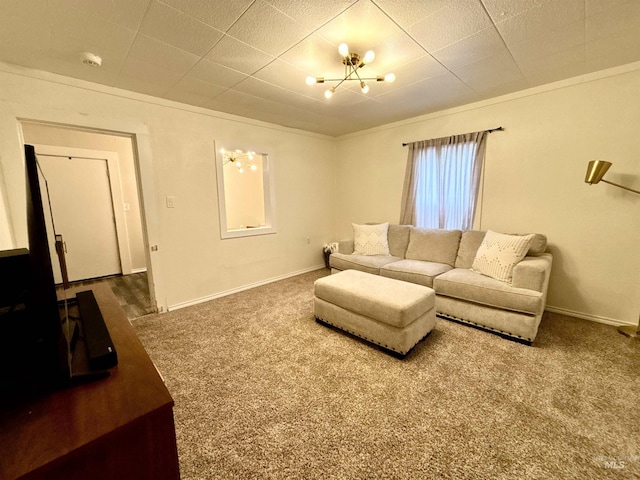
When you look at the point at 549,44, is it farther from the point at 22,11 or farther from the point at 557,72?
the point at 22,11

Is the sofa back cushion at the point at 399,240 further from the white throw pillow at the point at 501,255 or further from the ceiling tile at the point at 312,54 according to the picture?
the ceiling tile at the point at 312,54

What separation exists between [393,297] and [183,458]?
1686 mm

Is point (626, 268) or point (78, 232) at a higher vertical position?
point (78, 232)

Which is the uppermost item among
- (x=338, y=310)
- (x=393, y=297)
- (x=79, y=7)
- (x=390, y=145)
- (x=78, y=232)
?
(x=79, y=7)

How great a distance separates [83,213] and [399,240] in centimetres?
497

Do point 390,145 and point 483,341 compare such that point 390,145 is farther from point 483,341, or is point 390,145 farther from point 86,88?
point 86,88

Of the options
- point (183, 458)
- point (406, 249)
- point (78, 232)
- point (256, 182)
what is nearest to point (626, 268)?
point (406, 249)

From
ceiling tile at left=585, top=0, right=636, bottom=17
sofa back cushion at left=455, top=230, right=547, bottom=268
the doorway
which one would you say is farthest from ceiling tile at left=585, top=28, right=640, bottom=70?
the doorway

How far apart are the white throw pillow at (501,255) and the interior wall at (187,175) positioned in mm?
2741

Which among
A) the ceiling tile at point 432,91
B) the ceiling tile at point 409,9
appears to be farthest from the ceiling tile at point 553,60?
the ceiling tile at point 409,9

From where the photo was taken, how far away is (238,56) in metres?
2.08

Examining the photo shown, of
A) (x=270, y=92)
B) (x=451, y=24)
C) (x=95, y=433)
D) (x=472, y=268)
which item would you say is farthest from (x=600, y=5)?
(x=95, y=433)

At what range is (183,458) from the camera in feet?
4.31

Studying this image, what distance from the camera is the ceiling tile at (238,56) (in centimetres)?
193
